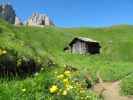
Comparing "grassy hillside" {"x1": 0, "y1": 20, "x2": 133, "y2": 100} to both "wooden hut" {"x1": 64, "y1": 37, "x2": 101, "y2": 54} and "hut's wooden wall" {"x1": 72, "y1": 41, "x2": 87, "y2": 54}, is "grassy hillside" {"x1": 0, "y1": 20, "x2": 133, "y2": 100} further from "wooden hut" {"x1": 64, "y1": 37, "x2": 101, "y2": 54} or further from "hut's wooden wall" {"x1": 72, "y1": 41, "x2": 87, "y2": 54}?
"hut's wooden wall" {"x1": 72, "y1": 41, "x2": 87, "y2": 54}

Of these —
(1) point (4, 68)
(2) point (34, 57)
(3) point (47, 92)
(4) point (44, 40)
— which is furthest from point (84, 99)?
(4) point (44, 40)

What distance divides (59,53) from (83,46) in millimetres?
8065

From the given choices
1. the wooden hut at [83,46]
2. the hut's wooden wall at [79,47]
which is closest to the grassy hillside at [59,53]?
the wooden hut at [83,46]

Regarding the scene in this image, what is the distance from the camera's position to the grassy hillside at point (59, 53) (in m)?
9.80

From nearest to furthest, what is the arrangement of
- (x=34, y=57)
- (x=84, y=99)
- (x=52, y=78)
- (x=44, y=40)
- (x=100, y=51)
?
1. (x=84, y=99)
2. (x=52, y=78)
3. (x=34, y=57)
4. (x=100, y=51)
5. (x=44, y=40)

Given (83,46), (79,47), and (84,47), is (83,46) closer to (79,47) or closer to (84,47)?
(84,47)

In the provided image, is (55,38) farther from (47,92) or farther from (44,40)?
(47,92)

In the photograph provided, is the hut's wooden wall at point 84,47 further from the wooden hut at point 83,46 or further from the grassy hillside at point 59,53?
the grassy hillside at point 59,53

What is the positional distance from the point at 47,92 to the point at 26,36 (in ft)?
297

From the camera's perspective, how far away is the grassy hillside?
9802 millimetres

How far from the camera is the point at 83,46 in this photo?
298 ft

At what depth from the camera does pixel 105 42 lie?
103 m

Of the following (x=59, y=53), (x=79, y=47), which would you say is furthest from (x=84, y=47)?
(x=59, y=53)

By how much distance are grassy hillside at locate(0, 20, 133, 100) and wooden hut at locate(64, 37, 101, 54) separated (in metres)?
2.10
